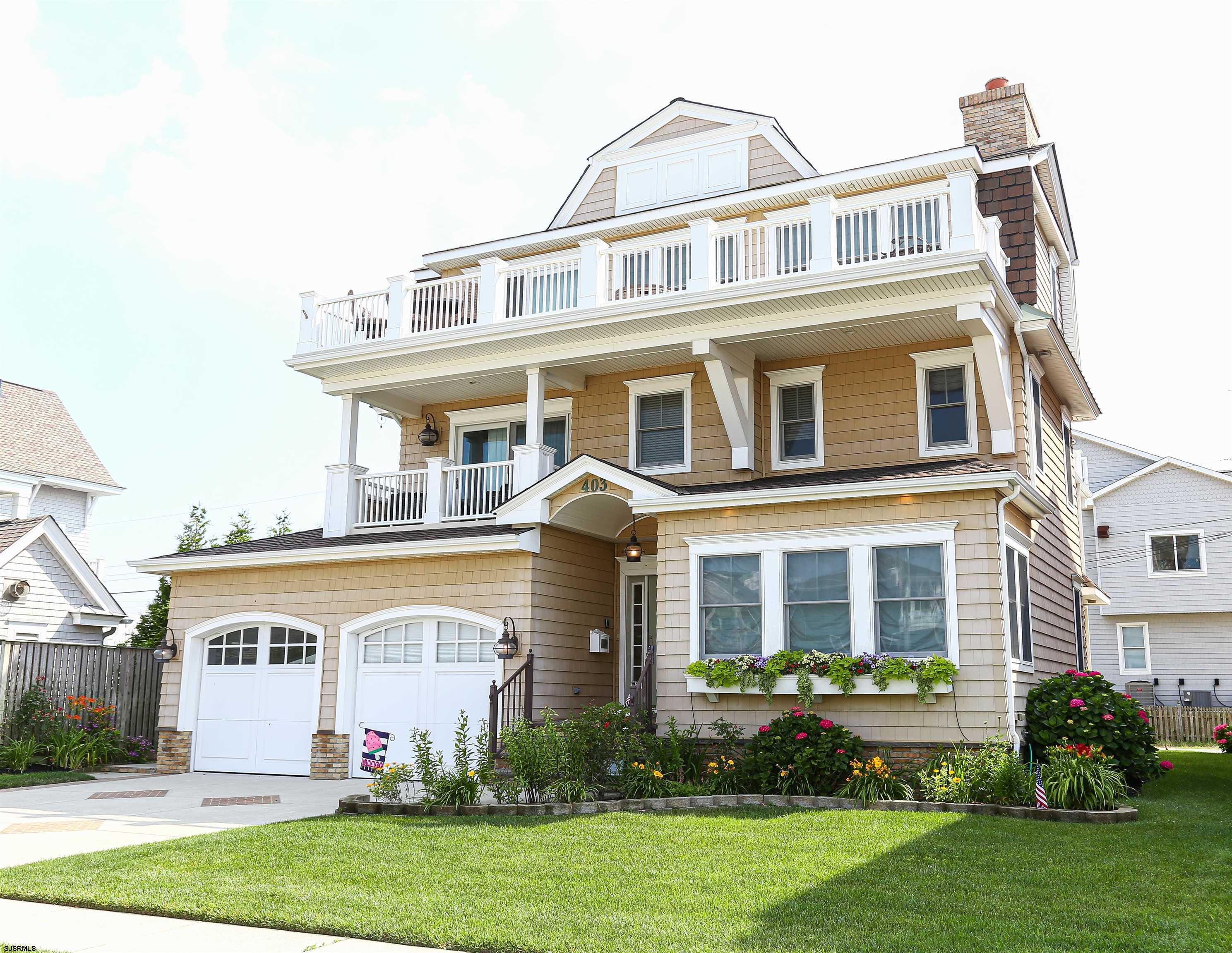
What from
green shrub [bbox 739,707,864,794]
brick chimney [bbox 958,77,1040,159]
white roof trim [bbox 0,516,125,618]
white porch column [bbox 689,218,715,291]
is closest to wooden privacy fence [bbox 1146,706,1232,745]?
brick chimney [bbox 958,77,1040,159]

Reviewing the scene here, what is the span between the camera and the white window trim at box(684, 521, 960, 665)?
11023mm

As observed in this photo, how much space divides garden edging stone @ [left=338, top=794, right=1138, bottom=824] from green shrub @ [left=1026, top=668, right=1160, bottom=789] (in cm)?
197

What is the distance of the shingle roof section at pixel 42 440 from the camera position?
2523 centimetres

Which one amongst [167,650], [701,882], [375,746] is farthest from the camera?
[167,650]

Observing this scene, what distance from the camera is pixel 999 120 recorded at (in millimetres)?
16016

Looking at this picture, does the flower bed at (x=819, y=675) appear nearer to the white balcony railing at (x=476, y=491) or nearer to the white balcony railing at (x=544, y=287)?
the white balcony railing at (x=476, y=491)

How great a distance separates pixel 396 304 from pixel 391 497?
2.86 meters

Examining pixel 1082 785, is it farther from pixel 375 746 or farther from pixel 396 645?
pixel 396 645

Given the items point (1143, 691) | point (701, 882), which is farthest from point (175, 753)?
point (1143, 691)

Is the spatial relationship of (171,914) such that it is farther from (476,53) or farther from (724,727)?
(476,53)

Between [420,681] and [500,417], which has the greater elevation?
[500,417]

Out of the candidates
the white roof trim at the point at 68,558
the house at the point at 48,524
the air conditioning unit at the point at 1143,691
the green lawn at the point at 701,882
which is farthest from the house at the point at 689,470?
the air conditioning unit at the point at 1143,691

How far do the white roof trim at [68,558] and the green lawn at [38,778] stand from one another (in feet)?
22.0

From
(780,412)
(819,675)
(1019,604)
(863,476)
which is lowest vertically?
(819,675)
